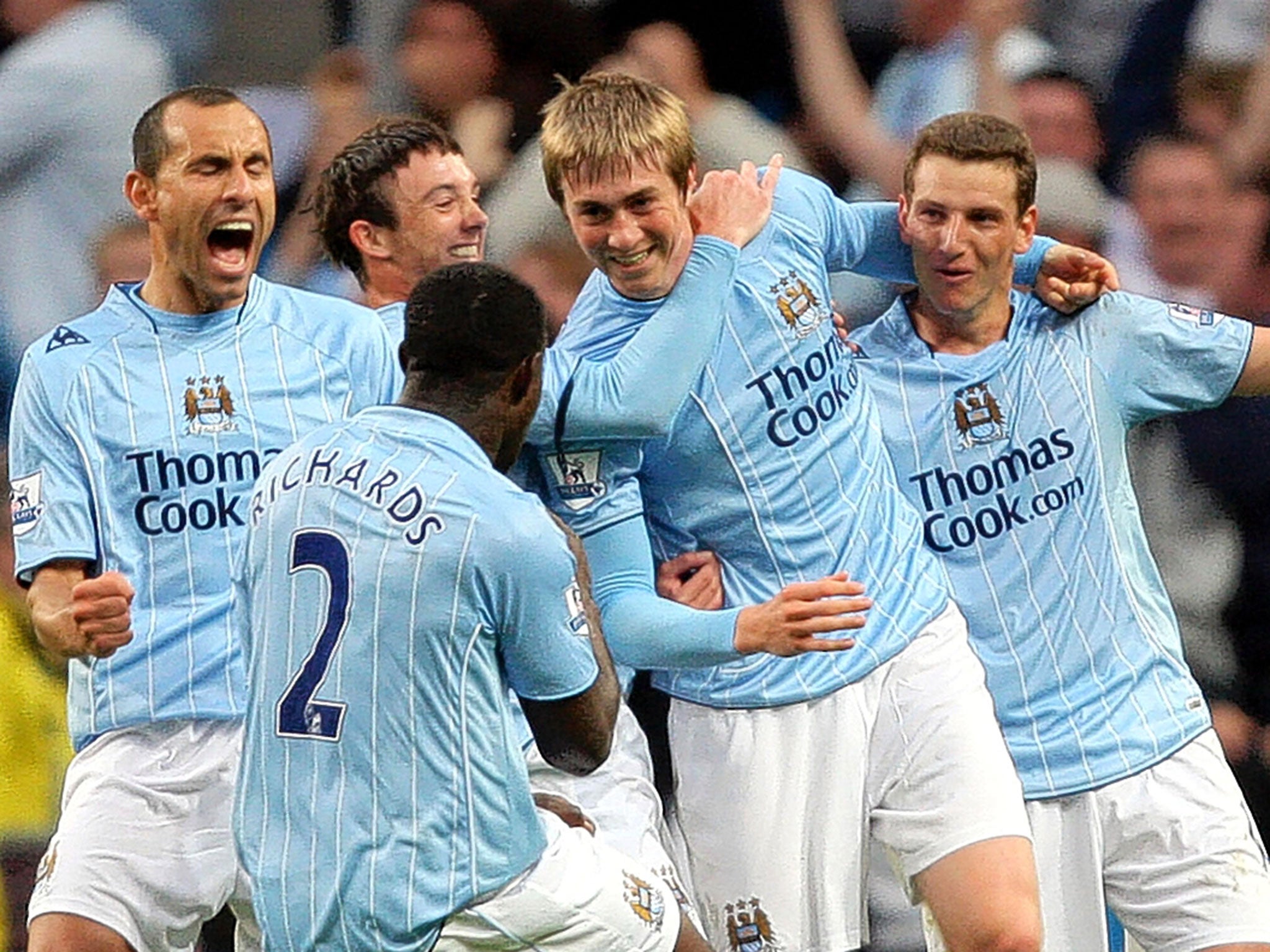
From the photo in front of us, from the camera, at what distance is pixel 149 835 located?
14.9 feet

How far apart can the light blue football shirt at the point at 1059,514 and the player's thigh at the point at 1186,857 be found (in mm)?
61

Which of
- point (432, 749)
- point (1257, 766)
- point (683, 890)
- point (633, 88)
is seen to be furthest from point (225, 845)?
point (1257, 766)

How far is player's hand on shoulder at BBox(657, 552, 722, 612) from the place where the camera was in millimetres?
4629

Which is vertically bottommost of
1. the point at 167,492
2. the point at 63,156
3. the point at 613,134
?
the point at 167,492

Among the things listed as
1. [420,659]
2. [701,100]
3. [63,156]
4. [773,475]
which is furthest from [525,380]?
[63,156]

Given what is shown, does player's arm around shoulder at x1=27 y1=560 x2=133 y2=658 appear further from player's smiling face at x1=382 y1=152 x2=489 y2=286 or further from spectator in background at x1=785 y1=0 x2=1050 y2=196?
spectator in background at x1=785 y1=0 x2=1050 y2=196

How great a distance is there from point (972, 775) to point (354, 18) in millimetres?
4103

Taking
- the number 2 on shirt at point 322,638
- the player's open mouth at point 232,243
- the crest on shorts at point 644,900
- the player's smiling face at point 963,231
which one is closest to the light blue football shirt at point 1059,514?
the player's smiling face at point 963,231

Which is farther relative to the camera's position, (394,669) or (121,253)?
(121,253)

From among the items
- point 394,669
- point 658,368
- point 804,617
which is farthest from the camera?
point 658,368

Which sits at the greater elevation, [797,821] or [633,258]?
[633,258]

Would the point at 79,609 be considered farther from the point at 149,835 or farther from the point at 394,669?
the point at 394,669

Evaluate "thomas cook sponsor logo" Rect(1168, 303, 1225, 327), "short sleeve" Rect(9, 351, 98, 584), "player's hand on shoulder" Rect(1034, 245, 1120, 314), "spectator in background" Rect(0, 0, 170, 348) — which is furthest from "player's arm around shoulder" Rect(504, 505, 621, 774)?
"spectator in background" Rect(0, 0, 170, 348)

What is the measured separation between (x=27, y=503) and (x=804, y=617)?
159cm
